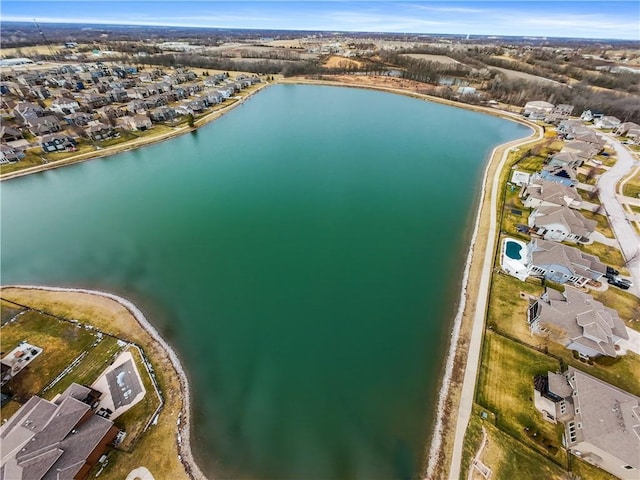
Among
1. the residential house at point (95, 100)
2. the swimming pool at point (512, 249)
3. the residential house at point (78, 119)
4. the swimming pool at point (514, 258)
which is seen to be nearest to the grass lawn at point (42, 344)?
the swimming pool at point (514, 258)

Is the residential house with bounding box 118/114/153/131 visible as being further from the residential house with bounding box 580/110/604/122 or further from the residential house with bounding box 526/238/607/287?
the residential house with bounding box 580/110/604/122

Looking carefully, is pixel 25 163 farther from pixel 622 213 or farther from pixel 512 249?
pixel 622 213

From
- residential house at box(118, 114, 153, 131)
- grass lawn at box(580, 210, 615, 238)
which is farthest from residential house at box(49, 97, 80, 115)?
grass lawn at box(580, 210, 615, 238)

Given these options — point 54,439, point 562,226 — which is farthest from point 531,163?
point 54,439

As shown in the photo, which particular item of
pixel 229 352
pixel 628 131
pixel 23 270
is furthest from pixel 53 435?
pixel 628 131

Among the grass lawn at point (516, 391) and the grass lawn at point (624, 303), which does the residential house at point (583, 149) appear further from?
the grass lawn at point (516, 391)

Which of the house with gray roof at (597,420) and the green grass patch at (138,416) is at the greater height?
the house with gray roof at (597,420)
